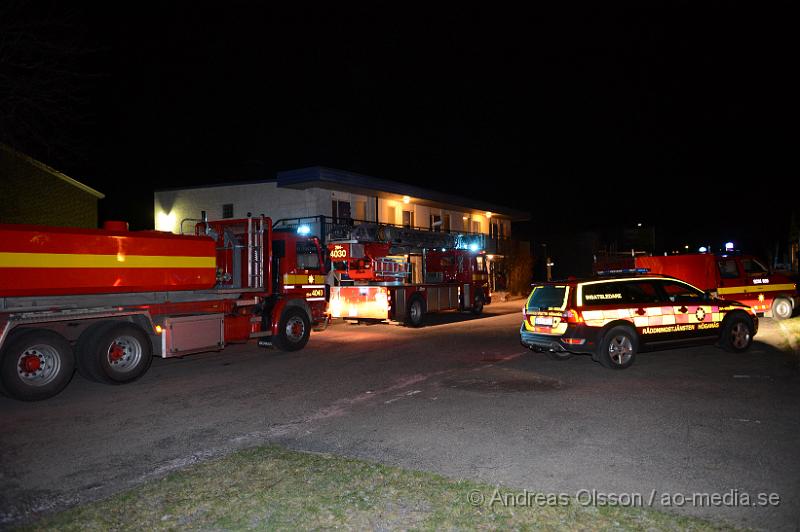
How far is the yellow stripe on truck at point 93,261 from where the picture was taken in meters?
8.17

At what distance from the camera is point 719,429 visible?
6.21 metres

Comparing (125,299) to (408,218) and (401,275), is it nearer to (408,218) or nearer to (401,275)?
(401,275)

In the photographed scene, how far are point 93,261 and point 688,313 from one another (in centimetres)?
1027

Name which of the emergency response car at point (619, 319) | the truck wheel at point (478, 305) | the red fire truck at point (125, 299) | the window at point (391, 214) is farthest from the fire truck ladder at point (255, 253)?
the window at point (391, 214)

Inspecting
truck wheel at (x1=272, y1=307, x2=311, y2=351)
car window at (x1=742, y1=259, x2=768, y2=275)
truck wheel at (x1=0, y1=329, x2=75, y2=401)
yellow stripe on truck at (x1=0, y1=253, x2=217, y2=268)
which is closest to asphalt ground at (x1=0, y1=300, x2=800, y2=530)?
truck wheel at (x1=0, y1=329, x2=75, y2=401)

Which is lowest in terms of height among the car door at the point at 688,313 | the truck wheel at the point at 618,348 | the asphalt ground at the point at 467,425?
the asphalt ground at the point at 467,425

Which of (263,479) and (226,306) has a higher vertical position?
(226,306)

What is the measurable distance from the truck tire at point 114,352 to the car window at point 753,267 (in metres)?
15.8

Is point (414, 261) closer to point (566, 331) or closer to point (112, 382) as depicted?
point (566, 331)

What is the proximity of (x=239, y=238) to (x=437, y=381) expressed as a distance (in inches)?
237

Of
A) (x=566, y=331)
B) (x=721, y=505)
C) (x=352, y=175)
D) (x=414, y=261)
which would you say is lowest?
(x=721, y=505)

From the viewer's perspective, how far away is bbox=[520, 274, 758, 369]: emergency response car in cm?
973

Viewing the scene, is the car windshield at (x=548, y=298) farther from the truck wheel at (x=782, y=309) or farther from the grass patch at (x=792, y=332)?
the truck wheel at (x=782, y=309)

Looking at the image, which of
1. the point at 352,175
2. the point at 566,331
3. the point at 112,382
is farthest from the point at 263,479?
the point at 352,175
